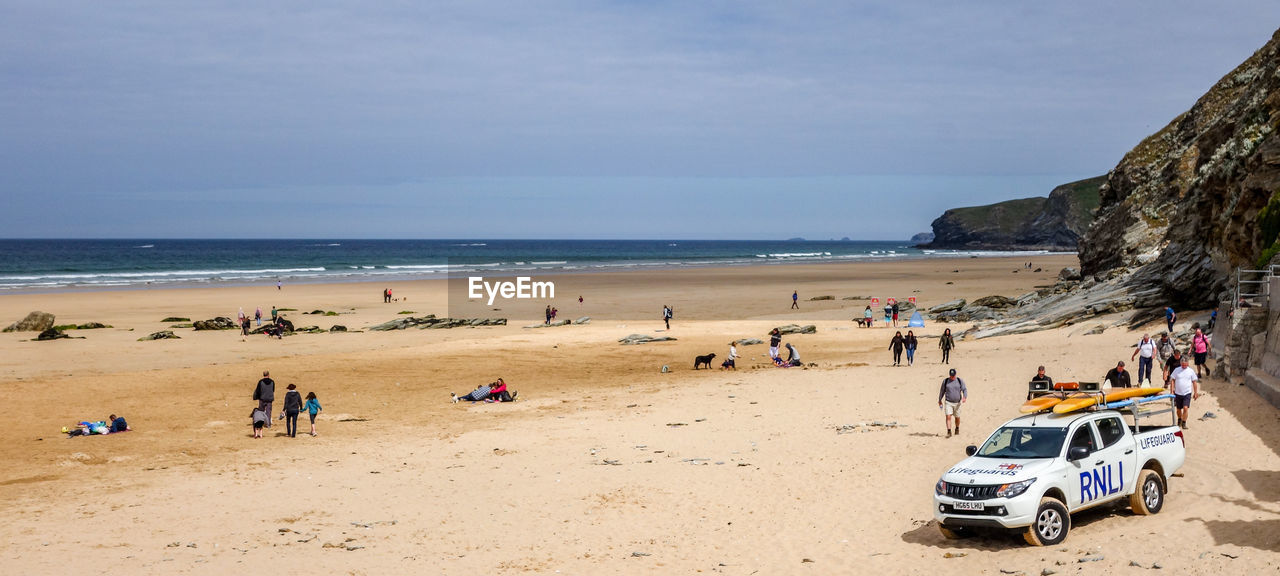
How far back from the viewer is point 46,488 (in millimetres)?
17969

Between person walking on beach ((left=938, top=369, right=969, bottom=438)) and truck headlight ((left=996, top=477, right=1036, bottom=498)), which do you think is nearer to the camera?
truck headlight ((left=996, top=477, right=1036, bottom=498))

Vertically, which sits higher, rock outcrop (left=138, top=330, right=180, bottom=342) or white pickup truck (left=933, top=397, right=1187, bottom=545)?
white pickup truck (left=933, top=397, right=1187, bottom=545)

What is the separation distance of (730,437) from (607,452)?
2.93 m

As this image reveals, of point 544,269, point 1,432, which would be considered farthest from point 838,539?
point 544,269

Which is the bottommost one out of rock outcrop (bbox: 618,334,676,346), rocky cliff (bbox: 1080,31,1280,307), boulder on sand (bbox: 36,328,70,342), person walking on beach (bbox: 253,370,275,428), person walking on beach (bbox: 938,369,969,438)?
rock outcrop (bbox: 618,334,676,346)

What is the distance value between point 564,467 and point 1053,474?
31.9 ft

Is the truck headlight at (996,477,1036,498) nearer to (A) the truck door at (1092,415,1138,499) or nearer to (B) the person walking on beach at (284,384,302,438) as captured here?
(A) the truck door at (1092,415,1138,499)

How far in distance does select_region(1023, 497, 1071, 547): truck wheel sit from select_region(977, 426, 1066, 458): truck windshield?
652 mm

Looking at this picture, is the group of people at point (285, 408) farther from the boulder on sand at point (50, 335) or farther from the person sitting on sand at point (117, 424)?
the boulder on sand at point (50, 335)

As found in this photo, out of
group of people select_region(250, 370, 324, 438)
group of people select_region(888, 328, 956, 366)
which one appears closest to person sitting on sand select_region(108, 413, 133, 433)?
group of people select_region(250, 370, 324, 438)

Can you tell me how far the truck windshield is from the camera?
1240 cm

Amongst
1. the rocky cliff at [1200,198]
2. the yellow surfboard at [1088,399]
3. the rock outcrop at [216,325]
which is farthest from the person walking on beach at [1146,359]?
the rock outcrop at [216,325]

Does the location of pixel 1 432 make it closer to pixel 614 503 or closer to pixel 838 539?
pixel 614 503

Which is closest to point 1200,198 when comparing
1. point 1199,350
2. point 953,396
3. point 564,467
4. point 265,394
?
point 1199,350
